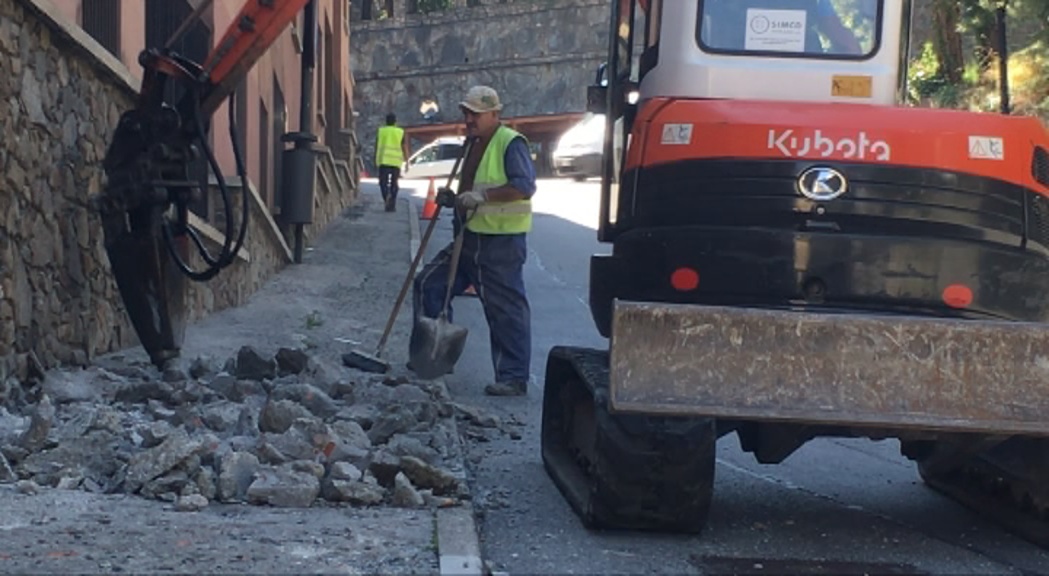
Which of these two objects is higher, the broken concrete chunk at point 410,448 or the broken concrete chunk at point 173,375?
the broken concrete chunk at point 173,375

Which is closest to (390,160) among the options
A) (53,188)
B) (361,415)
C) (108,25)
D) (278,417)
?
(108,25)

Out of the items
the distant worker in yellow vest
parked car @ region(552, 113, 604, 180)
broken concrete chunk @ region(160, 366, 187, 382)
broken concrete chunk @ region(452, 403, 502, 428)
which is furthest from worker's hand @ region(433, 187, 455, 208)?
parked car @ region(552, 113, 604, 180)

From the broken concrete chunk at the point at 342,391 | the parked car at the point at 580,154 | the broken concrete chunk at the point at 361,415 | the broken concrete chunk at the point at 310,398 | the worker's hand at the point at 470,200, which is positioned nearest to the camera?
the broken concrete chunk at the point at 361,415

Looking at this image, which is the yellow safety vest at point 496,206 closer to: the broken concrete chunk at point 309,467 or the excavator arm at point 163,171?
the excavator arm at point 163,171

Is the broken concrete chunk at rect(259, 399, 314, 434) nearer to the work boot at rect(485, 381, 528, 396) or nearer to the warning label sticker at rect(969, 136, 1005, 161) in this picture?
the work boot at rect(485, 381, 528, 396)

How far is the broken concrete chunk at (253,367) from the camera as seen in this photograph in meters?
8.68

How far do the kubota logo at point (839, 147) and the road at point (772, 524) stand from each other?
1.50 metres

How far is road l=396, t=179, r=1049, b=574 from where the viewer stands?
583cm

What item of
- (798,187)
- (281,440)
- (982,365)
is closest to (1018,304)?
(982,365)

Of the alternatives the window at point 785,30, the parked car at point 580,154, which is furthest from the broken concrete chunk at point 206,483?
the parked car at point 580,154

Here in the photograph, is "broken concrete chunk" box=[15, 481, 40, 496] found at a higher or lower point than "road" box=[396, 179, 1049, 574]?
higher

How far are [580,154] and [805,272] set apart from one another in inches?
1102

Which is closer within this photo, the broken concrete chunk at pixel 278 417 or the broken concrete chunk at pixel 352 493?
the broken concrete chunk at pixel 352 493

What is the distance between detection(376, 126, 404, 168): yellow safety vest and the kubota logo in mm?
19768
